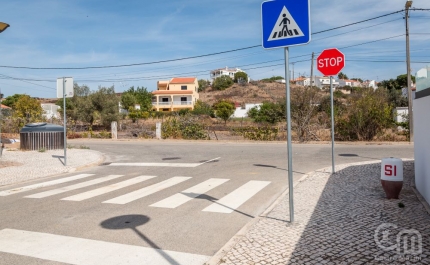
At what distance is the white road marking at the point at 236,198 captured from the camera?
664cm

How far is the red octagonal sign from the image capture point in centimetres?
1008

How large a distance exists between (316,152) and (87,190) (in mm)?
10129

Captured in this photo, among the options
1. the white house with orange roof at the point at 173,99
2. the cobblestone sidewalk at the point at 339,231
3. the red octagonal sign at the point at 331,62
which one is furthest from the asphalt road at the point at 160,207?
the white house with orange roof at the point at 173,99

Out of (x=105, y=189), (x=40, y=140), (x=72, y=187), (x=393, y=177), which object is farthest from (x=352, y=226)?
(x=40, y=140)

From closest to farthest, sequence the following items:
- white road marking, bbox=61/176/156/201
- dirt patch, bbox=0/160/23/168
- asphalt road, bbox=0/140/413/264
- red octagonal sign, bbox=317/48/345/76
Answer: asphalt road, bbox=0/140/413/264, white road marking, bbox=61/176/156/201, red octagonal sign, bbox=317/48/345/76, dirt patch, bbox=0/160/23/168

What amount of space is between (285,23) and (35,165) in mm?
11320

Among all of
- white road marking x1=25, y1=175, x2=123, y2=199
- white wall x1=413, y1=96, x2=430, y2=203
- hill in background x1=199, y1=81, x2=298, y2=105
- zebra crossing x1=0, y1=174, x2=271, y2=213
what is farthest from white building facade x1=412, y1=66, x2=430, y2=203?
hill in background x1=199, y1=81, x2=298, y2=105

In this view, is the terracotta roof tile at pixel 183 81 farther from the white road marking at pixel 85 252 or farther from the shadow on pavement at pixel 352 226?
the white road marking at pixel 85 252

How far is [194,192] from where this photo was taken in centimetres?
812

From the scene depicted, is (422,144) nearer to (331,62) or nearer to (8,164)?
(331,62)

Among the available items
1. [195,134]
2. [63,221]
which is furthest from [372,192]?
[195,134]

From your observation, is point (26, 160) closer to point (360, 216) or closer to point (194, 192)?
point (194, 192)

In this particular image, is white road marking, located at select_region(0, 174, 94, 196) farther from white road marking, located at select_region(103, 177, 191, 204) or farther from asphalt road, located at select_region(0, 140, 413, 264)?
white road marking, located at select_region(103, 177, 191, 204)

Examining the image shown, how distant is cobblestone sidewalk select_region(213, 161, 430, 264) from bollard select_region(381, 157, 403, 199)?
19 centimetres
